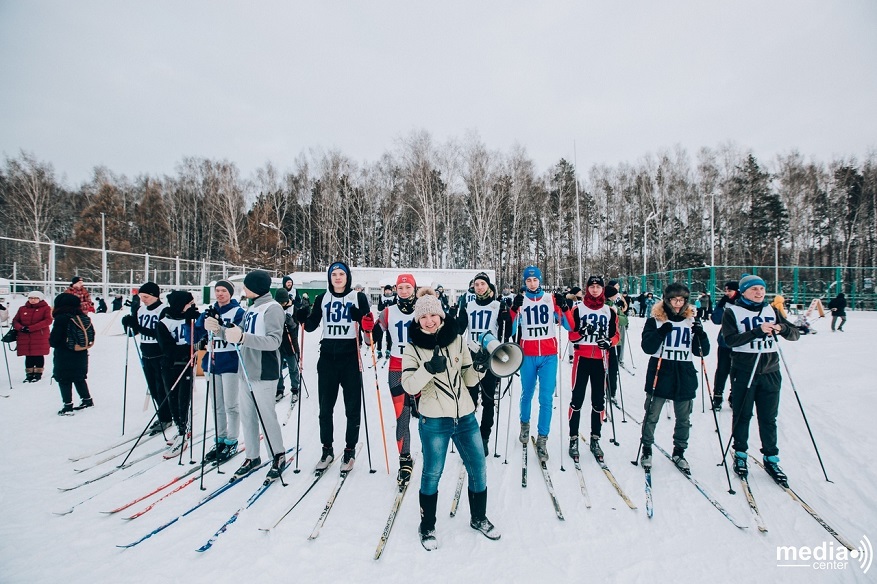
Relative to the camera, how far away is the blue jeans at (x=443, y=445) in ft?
9.62

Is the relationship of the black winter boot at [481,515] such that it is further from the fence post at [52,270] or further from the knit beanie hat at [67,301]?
the fence post at [52,270]

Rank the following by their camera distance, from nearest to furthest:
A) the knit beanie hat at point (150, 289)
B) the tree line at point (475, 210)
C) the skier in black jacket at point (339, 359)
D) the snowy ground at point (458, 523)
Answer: the snowy ground at point (458, 523) < the skier in black jacket at point (339, 359) < the knit beanie hat at point (150, 289) < the tree line at point (475, 210)

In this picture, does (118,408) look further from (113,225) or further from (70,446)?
(113,225)

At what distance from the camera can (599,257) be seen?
127 ft

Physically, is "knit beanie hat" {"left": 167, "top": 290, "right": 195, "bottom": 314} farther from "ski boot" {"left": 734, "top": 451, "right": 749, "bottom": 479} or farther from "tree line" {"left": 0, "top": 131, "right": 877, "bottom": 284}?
"tree line" {"left": 0, "top": 131, "right": 877, "bottom": 284}

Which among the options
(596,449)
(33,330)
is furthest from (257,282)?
(33,330)

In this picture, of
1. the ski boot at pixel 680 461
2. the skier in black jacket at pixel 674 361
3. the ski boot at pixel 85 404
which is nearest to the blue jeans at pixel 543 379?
the skier in black jacket at pixel 674 361

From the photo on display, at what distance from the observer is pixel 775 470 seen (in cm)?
384

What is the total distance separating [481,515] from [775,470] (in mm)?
3046

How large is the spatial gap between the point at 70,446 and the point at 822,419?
9.82m

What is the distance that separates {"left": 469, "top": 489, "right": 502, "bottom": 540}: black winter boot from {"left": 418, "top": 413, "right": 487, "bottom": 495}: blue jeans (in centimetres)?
17

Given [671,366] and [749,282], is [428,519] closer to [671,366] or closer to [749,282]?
[671,366]

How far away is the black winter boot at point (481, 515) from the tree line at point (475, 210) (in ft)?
84.9

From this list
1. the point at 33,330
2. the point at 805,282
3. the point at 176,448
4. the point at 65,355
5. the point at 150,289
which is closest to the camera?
the point at 176,448
